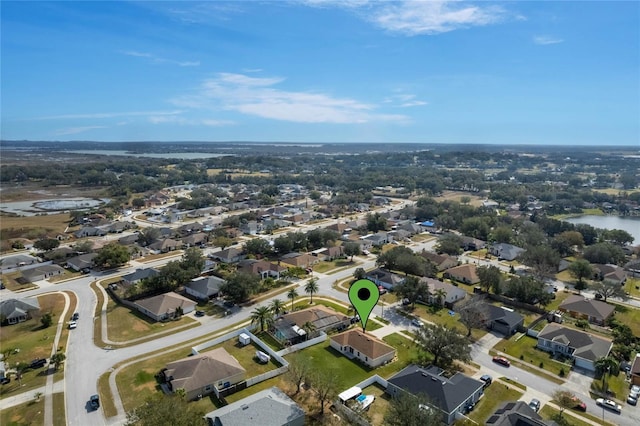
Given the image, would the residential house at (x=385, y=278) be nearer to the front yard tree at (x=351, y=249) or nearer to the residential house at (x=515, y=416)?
the front yard tree at (x=351, y=249)

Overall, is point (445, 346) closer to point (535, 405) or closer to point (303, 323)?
point (535, 405)

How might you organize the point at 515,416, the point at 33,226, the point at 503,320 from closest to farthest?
the point at 515,416
the point at 503,320
the point at 33,226

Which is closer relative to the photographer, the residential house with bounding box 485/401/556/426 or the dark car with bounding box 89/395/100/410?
the residential house with bounding box 485/401/556/426

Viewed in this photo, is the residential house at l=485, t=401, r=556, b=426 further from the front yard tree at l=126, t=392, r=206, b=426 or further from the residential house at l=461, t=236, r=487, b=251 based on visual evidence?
the residential house at l=461, t=236, r=487, b=251

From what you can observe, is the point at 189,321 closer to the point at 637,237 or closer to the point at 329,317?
the point at 329,317

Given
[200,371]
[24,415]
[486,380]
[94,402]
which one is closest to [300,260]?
[200,371]

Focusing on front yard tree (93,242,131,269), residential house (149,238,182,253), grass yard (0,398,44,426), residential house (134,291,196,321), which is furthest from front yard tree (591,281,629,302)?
front yard tree (93,242,131,269)

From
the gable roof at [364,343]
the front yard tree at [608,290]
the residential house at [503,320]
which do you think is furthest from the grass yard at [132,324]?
the front yard tree at [608,290]

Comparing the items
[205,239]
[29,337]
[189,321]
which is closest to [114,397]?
[189,321]
